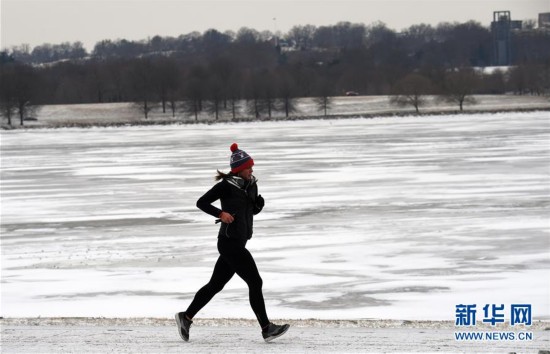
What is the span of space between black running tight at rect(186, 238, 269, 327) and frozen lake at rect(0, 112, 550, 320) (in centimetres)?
241

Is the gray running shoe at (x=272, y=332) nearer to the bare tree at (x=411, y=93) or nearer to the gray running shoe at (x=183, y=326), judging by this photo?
the gray running shoe at (x=183, y=326)

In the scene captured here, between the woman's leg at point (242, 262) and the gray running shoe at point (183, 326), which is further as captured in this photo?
the gray running shoe at point (183, 326)

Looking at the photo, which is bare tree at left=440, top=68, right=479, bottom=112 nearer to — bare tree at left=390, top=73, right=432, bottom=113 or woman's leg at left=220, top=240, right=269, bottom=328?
bare tree at left=390, top=73, right=432, bottom=113

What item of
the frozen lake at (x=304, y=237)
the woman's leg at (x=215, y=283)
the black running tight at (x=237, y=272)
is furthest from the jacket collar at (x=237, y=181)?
the frozen lake at (x=304, y=237)

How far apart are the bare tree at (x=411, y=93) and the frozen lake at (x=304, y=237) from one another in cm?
7015

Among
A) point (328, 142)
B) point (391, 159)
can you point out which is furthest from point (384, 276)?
point (328, 142)

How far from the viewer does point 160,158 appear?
131 ft

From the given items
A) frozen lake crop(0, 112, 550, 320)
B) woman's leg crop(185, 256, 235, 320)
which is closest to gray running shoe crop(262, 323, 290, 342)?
woman's leg crop(185, 256, 235, 320)

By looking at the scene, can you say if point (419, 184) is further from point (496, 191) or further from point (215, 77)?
point (215, 77)

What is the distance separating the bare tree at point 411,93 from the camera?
4151 inches

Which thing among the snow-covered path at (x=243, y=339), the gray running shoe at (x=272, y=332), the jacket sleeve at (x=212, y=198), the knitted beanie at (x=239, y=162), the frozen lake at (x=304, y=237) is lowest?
the frozen lake at (x=304, y=237)

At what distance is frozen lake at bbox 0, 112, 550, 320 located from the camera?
12.0 meters

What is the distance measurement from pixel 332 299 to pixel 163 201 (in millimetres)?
12185

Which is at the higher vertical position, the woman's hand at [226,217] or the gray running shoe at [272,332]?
the woman's hand at [226,217]
